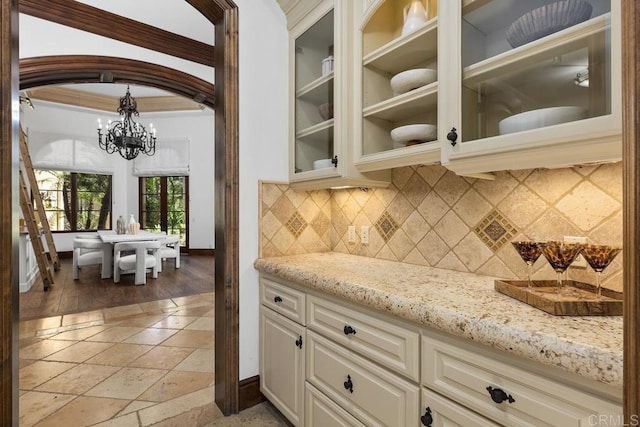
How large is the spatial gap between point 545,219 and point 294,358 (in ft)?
4.38

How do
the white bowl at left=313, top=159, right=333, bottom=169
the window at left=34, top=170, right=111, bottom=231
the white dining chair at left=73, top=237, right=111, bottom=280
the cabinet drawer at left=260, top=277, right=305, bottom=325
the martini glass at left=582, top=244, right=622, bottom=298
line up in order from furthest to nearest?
1. the window at left=34, top=170, right=111, bottom=231
2. the white dining chair at left=73, top=237, right=111, bottom=280
3. the white bowl at left=313, top=159, right=333, bottom=169
4. the cabinet drawer at left=260, top=277, right=305, bottom=325
5. the martini glass at left=582, top=244, right=622, bottom=298

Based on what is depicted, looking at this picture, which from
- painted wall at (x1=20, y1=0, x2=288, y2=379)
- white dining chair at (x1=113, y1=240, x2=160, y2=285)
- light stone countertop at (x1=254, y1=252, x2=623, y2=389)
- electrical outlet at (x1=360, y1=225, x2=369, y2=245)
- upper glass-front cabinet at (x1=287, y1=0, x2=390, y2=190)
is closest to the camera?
light stone countertop at (x1=254, y1=252, x2=623, y2=389)

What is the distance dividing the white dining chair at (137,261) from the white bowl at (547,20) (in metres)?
5.40

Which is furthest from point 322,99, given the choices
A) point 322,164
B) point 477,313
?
point 477,313

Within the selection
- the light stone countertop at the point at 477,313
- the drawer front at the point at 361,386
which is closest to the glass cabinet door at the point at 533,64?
the light stone countertop at the point at 477,313

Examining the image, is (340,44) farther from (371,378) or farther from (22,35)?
(22,35)

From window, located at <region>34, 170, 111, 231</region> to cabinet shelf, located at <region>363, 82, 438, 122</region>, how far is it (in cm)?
846

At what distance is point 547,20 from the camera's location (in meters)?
1.04

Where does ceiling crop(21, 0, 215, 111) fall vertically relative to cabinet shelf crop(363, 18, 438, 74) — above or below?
above

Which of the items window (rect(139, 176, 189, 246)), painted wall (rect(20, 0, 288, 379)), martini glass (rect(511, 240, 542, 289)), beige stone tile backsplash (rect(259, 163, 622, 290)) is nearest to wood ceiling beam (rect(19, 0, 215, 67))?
painted wall (rect(20, 0, 288, 379))

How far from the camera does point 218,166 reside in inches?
79.3

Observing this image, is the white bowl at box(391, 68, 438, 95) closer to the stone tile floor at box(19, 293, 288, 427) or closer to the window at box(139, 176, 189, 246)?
the stone tile floor at box(19, 293, 288, 427)

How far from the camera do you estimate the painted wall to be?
2.01 metres

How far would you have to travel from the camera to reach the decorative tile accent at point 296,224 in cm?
220
